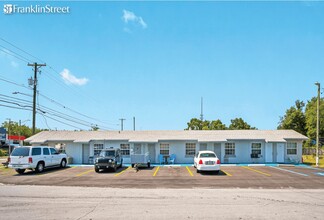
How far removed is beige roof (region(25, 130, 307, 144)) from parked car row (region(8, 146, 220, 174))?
248 inches

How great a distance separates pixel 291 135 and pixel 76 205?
2745cm

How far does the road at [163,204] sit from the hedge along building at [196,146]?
627 inches

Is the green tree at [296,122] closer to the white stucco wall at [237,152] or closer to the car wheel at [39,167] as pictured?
the white stucco wall at [237,152]

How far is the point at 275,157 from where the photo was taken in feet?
99.8

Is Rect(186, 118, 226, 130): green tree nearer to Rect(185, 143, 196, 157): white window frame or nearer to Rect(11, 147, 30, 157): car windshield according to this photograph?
Rect(185, 143, 196, 157): white window frame

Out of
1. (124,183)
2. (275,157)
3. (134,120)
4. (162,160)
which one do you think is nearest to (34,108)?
(162,160)

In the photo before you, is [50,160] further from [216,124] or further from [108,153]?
[216,124]

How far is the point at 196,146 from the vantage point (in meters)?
30.2

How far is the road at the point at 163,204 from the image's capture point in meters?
8.93

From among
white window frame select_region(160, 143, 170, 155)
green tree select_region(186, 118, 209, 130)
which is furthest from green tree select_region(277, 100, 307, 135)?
white window frame select_region(160, 143, 170, 155)

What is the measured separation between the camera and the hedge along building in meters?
30.1

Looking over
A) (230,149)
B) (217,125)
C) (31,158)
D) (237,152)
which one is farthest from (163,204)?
(217,125)

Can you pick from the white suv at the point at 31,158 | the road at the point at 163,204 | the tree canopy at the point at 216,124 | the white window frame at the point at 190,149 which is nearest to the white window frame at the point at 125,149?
the white window frame at the point at 190,149

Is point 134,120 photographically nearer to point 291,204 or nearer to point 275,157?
point 275,157
